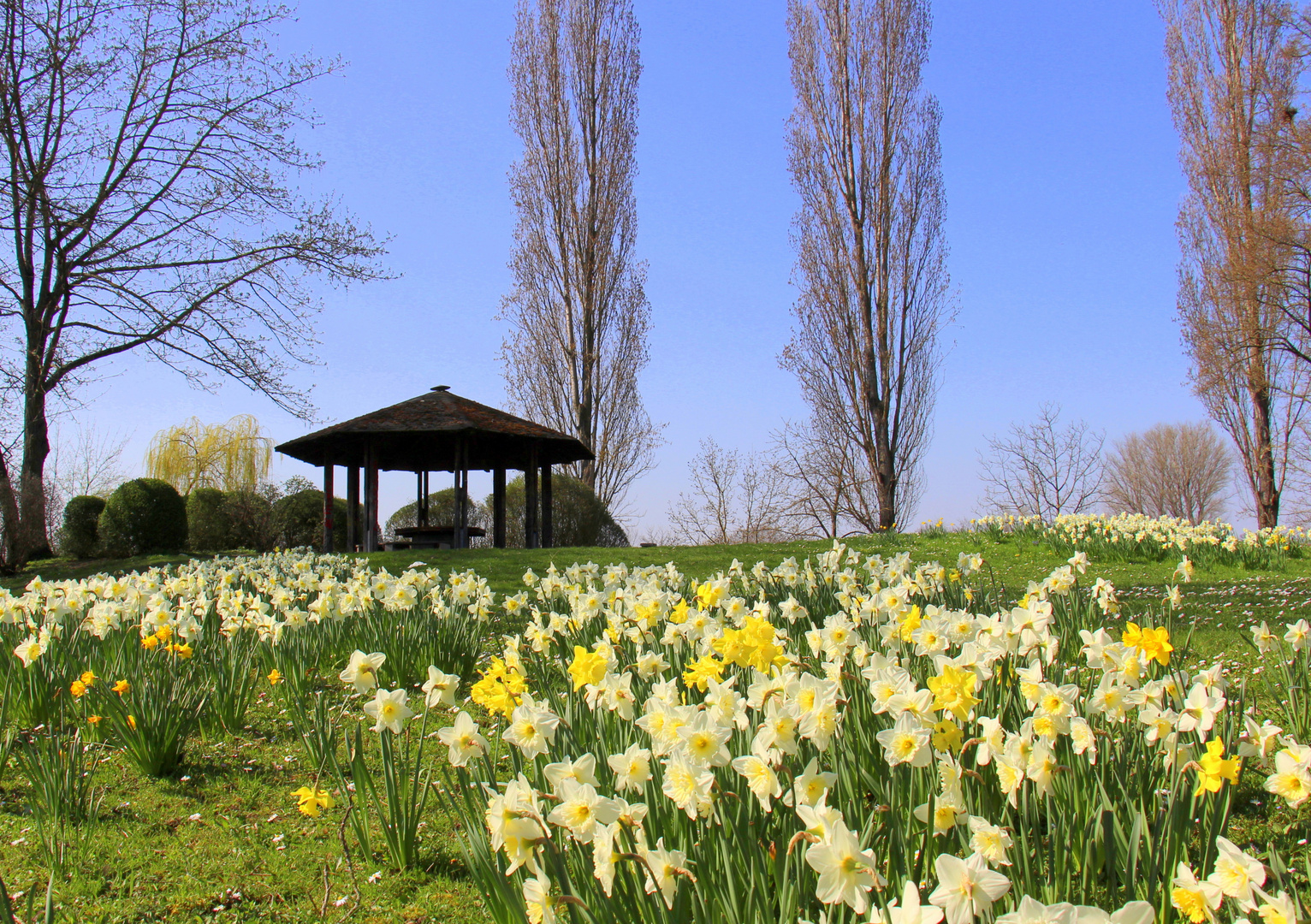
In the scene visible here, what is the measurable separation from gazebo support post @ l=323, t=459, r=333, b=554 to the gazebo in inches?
0.7

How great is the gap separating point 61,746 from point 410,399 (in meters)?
13.2

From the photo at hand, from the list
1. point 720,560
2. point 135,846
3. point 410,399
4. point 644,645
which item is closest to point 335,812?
point 135,846

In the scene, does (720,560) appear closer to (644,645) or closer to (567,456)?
(567,456)

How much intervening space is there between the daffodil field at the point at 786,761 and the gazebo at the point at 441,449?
401 inches

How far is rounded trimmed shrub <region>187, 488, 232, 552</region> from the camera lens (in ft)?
59.5

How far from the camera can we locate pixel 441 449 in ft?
55.3

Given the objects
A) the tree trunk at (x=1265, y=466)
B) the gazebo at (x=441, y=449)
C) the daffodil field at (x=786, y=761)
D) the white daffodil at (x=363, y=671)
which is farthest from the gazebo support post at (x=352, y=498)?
the tree trunk at (x=1265, y=466)

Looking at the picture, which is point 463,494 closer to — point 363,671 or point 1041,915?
point 363,671

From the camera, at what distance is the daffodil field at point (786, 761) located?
1401 mm

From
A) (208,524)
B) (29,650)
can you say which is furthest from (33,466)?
(29,650)

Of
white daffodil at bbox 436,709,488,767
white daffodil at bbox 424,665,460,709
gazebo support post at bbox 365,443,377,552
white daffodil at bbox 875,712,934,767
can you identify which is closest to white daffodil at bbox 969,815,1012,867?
white daffodil at bbox 875,712,934,767

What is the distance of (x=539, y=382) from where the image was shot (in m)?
21.4

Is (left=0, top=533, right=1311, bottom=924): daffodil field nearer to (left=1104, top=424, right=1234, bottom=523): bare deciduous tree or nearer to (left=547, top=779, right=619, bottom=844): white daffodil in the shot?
(left=547, top=779, right=619, bottom=844): white daffodil

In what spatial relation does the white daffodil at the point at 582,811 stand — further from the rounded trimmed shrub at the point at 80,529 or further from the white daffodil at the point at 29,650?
the rounded trimmed shrub at the point at 80,529
